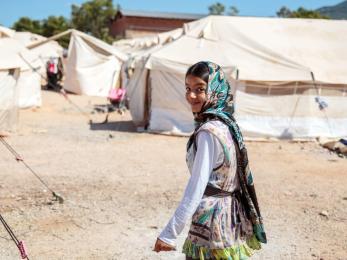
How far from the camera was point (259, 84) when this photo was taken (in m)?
11.3

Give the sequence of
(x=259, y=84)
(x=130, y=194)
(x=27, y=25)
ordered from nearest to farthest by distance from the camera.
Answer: (x=130, y=194)
(x=259, y=84)
(x=27, y=25)

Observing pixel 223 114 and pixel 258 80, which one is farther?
pixel 258 80

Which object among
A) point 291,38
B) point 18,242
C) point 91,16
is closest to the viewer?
point 18,242

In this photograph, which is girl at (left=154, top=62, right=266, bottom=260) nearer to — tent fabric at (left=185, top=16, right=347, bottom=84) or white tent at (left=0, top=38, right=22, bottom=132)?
tent fabric at (left=185, top=16, right=347, bottom=84)

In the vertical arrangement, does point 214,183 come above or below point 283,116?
above

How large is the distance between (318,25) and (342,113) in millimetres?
3040

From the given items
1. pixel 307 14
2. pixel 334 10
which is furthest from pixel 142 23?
pixel 334 10

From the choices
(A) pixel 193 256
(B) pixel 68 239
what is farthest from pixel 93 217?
(A) pixel 193 256

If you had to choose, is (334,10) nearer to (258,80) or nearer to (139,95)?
(139,95)

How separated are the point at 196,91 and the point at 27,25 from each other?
163 feet

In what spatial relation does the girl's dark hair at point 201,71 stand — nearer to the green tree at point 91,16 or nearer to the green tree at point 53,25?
the green tree at point 53,25

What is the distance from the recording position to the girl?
210cm

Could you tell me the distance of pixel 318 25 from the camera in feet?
44.3

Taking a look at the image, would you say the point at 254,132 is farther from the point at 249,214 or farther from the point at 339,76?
the point at 249,214
